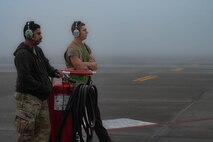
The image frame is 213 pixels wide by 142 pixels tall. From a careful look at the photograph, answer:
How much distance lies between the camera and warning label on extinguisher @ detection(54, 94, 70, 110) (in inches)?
235

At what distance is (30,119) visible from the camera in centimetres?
550

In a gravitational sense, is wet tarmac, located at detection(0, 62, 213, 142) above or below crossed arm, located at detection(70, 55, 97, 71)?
below

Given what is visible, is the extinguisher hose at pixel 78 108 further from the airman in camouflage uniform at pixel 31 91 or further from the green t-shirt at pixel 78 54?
the green t-shirt at pixel 78 54

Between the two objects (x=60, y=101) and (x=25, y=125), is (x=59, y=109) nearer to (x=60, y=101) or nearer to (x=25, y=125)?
(x=60, y=101)

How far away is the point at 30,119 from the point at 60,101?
584 millimetres

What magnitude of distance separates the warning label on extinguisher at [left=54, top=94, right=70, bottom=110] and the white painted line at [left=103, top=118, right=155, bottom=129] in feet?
9.59

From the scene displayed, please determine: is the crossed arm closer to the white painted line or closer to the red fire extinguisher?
the red fire extinguisher

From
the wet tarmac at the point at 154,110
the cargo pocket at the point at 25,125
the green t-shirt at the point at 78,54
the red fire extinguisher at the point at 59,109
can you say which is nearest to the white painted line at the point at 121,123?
the wet tarmac at the point at 154,110

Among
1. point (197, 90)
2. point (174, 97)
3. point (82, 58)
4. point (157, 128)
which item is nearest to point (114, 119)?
point (157, 128)

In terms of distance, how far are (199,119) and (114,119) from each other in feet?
5.48

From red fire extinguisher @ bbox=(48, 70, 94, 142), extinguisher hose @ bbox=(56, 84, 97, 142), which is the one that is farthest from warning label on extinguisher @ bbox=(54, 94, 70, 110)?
extinguisher hose @ bbox=(56, 84, 97, 142)

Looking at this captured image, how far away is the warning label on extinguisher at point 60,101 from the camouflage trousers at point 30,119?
292 mm

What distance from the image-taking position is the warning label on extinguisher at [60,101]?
19.6ft

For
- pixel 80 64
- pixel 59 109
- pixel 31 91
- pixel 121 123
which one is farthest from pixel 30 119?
pixel 121 123
